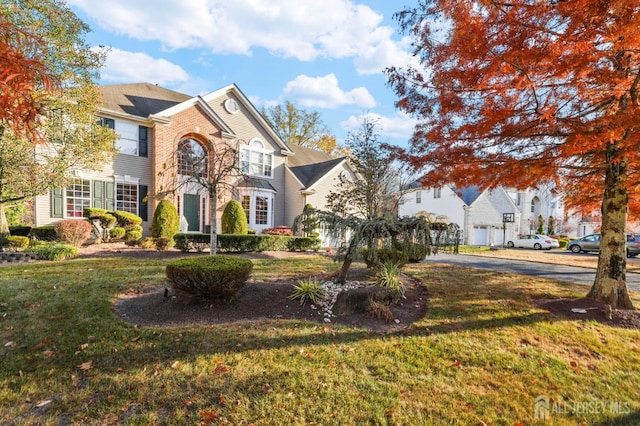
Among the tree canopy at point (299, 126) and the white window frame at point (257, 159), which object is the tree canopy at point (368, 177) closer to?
the white window frame at point (257, 159)

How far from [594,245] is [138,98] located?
30.0 metres

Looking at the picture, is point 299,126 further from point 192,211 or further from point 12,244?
point 12,244

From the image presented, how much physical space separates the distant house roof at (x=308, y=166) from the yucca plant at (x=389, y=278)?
13.5 metres

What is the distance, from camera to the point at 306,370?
11.4 ft

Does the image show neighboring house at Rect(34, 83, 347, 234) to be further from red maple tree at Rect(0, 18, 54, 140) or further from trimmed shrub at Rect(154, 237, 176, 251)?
red maple tree at Rect(0, 18, 54, 140)

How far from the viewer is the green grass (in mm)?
2842

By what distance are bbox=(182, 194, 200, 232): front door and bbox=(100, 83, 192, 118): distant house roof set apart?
452cm

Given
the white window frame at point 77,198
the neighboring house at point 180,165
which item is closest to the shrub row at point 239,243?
the neighboring house at point 180,165

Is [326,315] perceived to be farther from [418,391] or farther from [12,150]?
[12,150]

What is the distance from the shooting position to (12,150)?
1016 cm

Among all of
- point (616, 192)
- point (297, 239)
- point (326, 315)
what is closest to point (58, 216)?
point (297, 239)

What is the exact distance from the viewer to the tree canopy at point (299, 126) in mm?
33344

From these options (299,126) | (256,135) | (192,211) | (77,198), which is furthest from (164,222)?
(299,126)

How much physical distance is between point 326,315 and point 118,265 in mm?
6930
